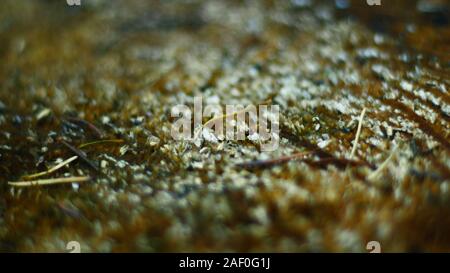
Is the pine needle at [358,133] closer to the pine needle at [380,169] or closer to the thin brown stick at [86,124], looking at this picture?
the pine needle at [380,169]

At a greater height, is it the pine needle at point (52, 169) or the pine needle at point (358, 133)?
the pine needle at point (358, 133)

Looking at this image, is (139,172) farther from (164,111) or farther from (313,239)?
(313,239)

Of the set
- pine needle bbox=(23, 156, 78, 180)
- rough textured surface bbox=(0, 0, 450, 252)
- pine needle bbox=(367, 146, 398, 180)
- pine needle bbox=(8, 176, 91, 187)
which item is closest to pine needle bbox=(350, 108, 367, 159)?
rough textured surface bbox=(0, 0, 450, 252)

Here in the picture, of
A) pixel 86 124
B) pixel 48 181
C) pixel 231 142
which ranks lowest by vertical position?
pixel 48 181

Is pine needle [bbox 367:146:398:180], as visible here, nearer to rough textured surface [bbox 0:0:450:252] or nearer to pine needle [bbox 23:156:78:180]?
rough textured surface [bbox 0:0:450:252]

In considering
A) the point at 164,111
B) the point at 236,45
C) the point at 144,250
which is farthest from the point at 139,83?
the point at 144,250

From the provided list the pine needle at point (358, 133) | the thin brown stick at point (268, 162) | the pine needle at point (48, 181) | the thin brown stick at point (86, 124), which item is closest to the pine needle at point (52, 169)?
the pine needle at point (48, 181)

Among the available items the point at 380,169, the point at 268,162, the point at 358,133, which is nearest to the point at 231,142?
the point at 268,162

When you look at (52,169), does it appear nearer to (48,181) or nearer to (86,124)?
(48,181)
